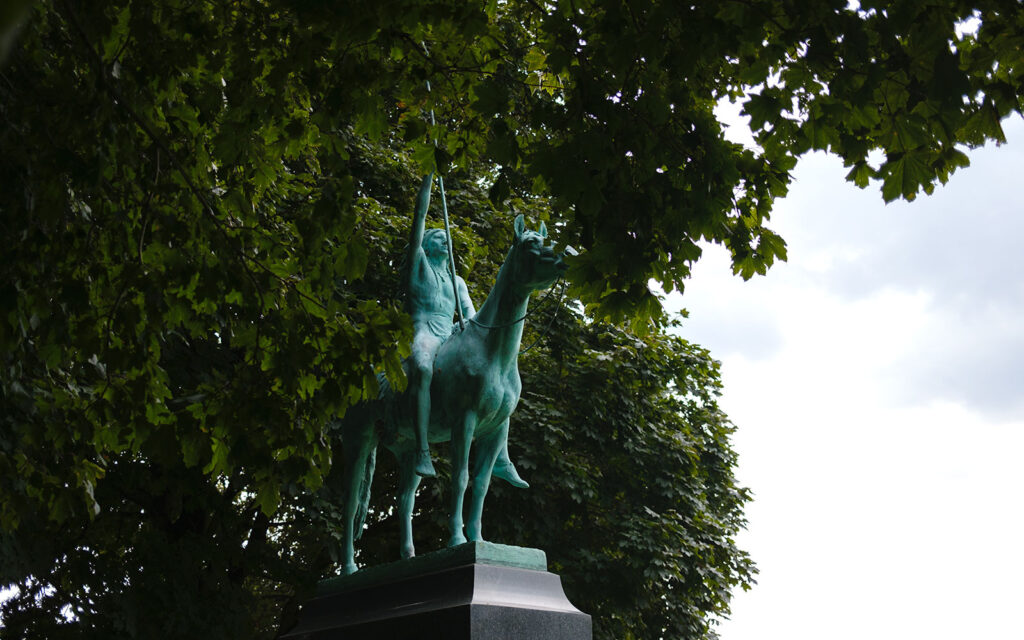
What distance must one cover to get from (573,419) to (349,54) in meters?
9.47

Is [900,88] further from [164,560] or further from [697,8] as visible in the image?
[164,560]

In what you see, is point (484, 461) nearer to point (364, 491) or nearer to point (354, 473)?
point (354, 473)

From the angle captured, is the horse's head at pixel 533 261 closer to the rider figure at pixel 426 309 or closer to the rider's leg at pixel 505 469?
the rider figure at pixel 426 309

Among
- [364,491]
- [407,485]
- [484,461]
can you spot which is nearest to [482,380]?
[484,461]

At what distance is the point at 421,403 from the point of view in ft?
24.2

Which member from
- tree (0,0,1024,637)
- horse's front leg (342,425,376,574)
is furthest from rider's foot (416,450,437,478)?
tree (0,0,1024,637)

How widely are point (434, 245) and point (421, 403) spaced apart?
4.73 feet

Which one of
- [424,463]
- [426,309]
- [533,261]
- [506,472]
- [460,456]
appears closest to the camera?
[533,261]

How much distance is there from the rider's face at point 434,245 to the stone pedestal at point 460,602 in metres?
2.48

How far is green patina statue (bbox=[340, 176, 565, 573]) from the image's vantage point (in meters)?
7.14

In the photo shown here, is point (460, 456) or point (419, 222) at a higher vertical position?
point (419, 222)

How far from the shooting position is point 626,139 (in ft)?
15.8

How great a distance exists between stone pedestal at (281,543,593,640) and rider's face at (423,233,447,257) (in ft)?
8.13

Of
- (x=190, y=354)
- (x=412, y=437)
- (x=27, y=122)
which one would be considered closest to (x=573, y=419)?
(x=190, y=354)
